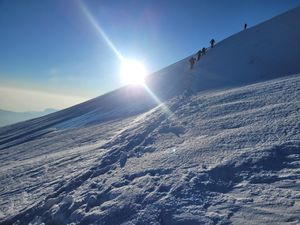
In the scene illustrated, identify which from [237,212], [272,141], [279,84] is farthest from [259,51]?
[237,212]

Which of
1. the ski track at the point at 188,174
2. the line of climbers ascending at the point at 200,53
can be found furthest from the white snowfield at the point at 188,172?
the line of climbers ascending at the point at 200,53

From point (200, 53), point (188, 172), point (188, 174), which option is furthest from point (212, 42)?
point (188, 174)

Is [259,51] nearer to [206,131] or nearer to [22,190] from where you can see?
[206,131]

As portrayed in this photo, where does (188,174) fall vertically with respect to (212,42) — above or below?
below

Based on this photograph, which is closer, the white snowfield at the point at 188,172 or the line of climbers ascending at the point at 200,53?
the white snowfield at the point at 188,172

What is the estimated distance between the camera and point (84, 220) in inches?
254

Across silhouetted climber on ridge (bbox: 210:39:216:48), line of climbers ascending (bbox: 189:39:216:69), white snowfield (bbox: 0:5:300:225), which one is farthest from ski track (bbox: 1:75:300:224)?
silhouetted climber on ridge (bbox: 210:39:216:48)

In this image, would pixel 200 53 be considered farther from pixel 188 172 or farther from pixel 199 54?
pixel 188 172

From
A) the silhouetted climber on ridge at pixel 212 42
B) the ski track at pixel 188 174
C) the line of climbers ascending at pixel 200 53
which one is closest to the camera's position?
the ski track at pixel 188 174

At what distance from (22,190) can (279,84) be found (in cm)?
1245

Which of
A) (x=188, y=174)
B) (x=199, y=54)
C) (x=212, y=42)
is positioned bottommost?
(x=188, y=174)

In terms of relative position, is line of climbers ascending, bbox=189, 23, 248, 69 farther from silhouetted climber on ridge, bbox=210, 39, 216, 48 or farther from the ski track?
the ski track

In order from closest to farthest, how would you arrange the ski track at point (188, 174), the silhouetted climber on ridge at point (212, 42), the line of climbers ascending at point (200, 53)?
the ski track at point (188, 174), the line of climbers ascending at point (200, 53), the silhouetted climber on ridge at point (212, 42)

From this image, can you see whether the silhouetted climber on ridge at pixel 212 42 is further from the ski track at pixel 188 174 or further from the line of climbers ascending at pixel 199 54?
the ski track at pixel 188 174
